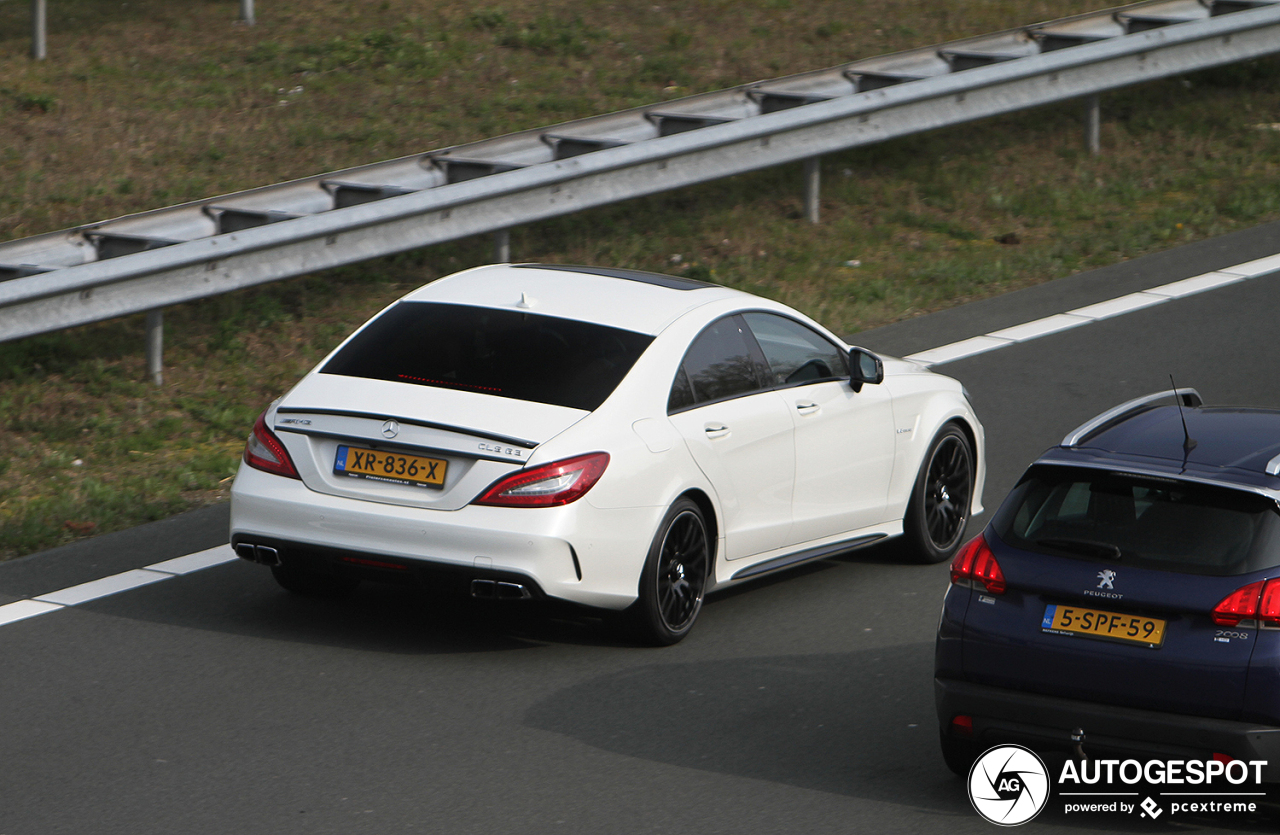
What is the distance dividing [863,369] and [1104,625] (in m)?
3.25

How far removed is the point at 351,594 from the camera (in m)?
8.61

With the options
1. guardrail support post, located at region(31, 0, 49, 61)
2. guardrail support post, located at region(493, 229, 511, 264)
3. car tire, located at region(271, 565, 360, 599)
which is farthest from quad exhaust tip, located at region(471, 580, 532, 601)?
guardrail support post, located at region(31, 0, 49, 61)

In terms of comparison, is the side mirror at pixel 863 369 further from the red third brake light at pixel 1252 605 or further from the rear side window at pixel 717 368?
the red third brake light at pixel 1252 605

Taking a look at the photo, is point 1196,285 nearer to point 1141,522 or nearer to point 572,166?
point 572,166

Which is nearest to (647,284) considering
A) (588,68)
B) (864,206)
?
(864,206)

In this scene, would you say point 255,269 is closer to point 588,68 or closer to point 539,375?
point 539,375

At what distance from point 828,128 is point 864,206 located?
4.31 ft

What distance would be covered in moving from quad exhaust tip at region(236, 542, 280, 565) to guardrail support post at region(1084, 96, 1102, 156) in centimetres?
1166

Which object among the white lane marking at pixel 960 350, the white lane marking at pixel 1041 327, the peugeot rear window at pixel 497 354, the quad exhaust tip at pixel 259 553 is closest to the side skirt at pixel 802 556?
the peugeot rear window at pixel 497 354

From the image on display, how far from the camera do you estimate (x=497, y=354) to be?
Answer: 8.01 m

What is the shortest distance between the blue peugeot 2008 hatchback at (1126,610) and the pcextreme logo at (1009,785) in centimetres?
8

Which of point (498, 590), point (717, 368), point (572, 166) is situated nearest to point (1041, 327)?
point (572, 166)

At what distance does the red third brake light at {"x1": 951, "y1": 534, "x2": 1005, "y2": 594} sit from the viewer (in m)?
6.14

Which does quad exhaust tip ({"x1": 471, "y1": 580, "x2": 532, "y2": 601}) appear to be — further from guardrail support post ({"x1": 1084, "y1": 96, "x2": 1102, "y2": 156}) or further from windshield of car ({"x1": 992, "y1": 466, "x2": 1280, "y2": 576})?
guardrail support post ({"x1": 1084, "y1": 96, "x2": 1102, "y2": 156})
